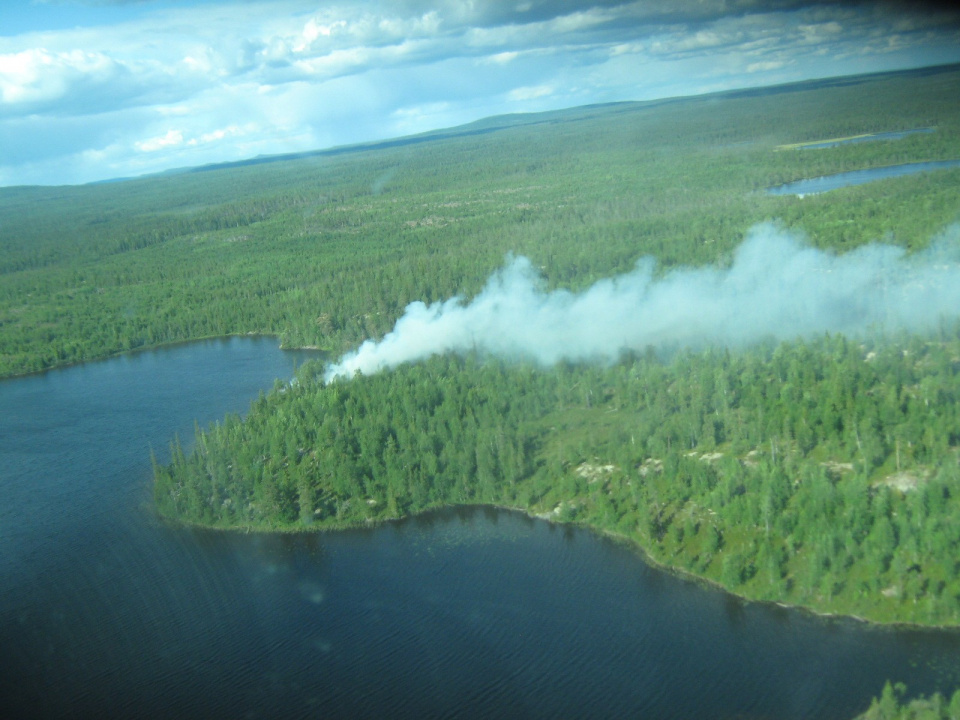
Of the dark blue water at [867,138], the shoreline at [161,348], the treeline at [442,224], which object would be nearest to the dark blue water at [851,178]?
the treeline at [442,224]

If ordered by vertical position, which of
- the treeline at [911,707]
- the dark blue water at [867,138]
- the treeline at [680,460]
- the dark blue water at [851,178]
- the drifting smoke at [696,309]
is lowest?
the treeline at [911,707]

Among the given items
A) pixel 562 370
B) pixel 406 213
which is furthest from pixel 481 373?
pixel 406 213

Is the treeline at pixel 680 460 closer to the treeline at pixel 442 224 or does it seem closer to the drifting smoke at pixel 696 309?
the drifting smoke at pixel 696 309

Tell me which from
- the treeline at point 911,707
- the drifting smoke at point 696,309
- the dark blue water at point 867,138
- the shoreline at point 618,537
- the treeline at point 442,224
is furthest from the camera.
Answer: the dark blue water at point 867,138

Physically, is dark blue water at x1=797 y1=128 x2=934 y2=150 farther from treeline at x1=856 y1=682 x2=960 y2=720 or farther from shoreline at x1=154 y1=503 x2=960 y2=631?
treeline at x1=856 y1=682 x2=960 y2=720

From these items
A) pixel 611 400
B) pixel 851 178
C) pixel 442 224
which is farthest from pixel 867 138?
pixel 611 400

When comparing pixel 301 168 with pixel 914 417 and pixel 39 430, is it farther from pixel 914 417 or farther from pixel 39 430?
pixel 914 417

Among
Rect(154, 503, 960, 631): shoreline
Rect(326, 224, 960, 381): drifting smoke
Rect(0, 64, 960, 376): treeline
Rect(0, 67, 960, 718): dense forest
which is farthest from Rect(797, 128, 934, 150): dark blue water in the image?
Rect(154, 503, 960, 631): shoreline
